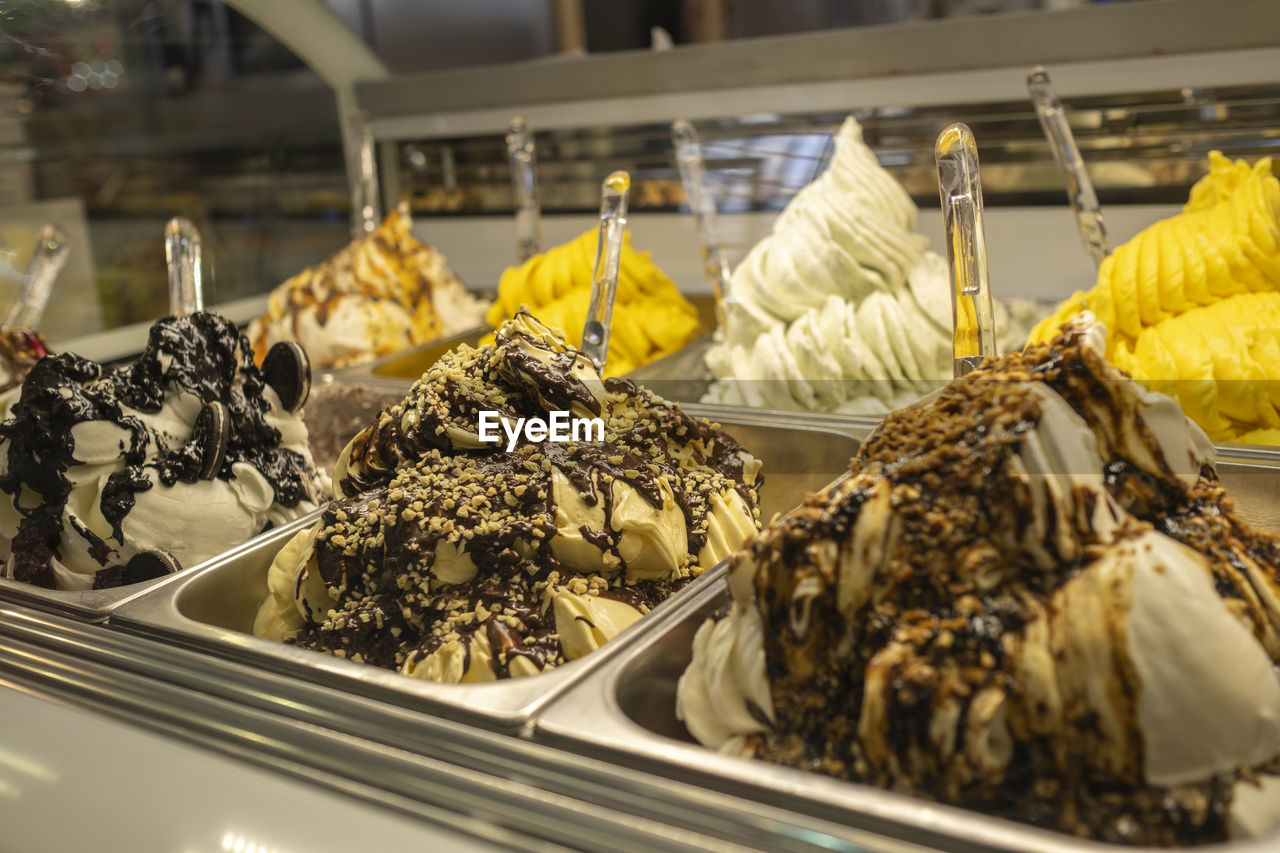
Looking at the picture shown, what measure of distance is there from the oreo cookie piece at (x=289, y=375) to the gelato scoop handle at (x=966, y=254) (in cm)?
82

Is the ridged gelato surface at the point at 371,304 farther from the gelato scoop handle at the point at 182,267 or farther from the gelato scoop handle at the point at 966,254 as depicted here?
the gelato scoop handle at the point at 966,254

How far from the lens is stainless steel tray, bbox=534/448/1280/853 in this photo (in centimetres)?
55

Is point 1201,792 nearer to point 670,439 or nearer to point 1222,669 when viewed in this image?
point 1222,669

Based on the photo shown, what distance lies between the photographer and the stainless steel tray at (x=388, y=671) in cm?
74

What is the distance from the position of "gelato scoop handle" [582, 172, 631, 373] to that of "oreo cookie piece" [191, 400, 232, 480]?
538mm

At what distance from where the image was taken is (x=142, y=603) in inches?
38.2

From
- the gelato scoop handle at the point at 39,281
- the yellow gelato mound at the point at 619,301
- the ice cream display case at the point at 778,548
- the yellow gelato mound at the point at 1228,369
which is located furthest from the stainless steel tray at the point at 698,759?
the gelato scoop handle at the point at 39,281

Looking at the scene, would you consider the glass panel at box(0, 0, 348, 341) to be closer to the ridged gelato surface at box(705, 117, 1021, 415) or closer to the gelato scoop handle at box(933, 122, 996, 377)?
the ridged gelato surface at box(705, 117, 1021, 415)

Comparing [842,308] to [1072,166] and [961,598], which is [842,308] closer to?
[1072,166]

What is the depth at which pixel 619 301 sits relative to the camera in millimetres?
2037

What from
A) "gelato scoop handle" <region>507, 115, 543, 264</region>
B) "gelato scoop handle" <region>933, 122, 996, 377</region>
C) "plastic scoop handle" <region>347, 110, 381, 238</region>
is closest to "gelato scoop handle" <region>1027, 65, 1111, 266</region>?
"gelato scoop handle" <region>933, 122, 996, 377</region>

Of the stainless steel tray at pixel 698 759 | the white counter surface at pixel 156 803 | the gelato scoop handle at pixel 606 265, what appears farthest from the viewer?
the gelato scoop handle at pixel 606 265

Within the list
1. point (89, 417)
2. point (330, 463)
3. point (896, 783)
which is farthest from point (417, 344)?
point (896, 783)

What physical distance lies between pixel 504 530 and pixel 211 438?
477 millimetres
